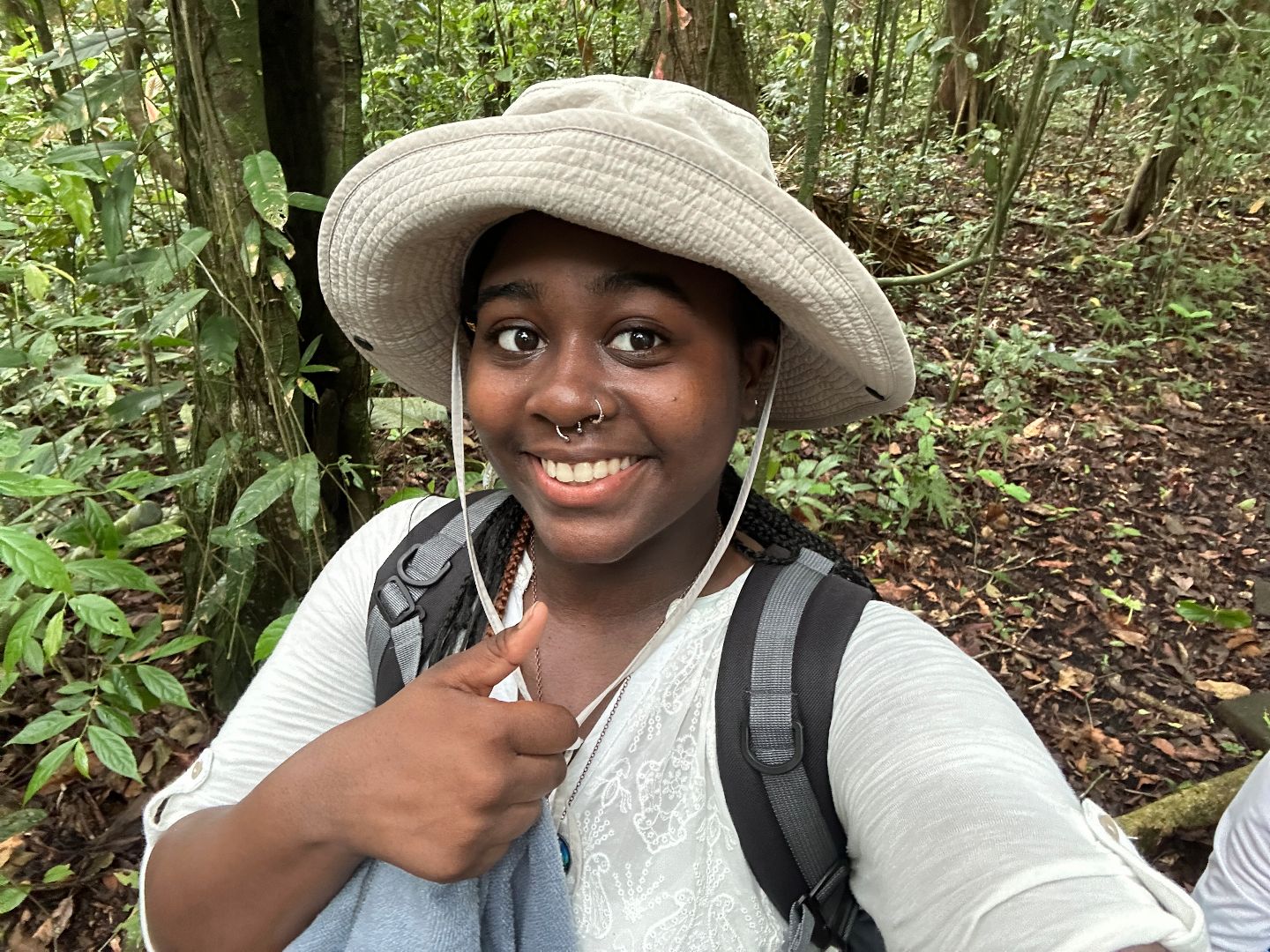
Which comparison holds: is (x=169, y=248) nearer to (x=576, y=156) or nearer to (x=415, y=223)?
(x=415, y=223)

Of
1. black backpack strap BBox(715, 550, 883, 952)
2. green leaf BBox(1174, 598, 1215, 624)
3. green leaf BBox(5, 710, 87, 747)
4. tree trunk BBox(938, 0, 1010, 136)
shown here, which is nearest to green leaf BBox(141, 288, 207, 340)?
green leaf BBox(5, 710, 87, 747)

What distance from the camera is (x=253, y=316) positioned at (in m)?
1.93

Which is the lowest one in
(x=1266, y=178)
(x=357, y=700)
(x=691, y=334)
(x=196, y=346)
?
(x=1266, y=178)

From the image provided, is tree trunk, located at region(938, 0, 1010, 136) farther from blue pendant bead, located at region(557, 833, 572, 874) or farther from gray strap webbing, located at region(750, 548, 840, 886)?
blue pendant bead, located at region(557, 833, 572, 874)

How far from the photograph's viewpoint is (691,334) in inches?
40.3

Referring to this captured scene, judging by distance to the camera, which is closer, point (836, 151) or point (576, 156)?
point (576, 156)

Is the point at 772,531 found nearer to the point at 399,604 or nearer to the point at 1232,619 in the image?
the point at 399,604

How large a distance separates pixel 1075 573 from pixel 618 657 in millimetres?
3136

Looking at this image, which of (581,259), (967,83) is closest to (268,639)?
(581,259)

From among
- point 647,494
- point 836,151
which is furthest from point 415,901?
point 836,151

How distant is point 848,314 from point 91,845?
247 centimetres

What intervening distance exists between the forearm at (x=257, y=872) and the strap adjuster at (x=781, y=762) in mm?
473

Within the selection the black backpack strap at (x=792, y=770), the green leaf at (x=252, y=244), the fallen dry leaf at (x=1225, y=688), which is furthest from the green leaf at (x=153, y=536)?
the fallen dry leaf at (x=1225, y=688)

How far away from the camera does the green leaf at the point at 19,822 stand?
6.42ft
